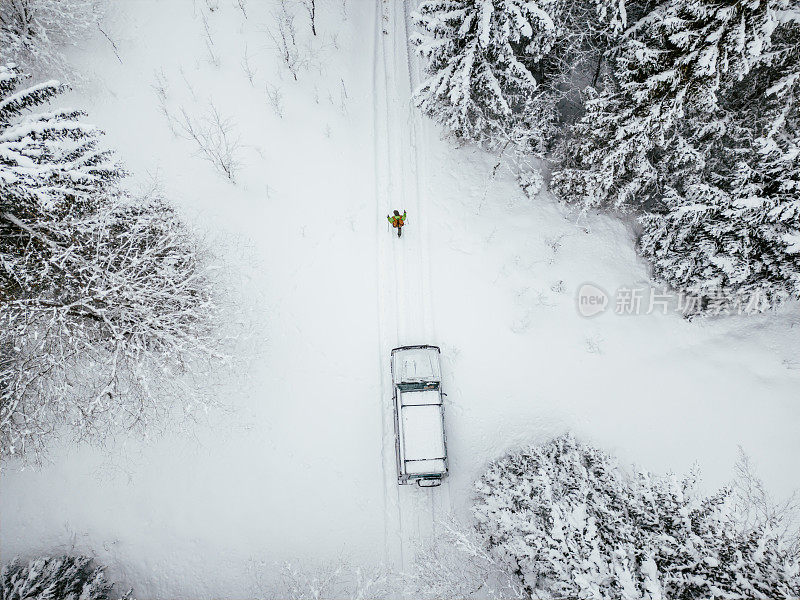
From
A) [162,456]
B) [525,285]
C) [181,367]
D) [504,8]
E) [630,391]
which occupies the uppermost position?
[504,8]

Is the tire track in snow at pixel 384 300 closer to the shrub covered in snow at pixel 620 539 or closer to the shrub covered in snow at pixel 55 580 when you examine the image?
the shrub covered in snow at pixel 620 539

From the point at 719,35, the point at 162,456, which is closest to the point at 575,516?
the point at 162,456

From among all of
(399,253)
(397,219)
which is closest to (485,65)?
(397,219)

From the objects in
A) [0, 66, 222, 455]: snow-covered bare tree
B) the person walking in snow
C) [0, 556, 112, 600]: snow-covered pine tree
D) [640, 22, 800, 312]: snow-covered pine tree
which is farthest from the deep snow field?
[0, 66, 222, 455]: snow-covered bare tree

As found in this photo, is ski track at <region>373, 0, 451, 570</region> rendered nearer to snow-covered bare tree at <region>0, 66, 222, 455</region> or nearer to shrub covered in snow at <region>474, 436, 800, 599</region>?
shrub covered in snow at <region>474, 436, 800, 599</region>

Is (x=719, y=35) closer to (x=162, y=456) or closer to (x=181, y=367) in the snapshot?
(x=181, y=367)

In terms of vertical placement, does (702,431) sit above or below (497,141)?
below

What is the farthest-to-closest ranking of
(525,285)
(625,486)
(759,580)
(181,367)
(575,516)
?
(525,285) → (181,367) → (625,486) → (575,516) → (759,580)
